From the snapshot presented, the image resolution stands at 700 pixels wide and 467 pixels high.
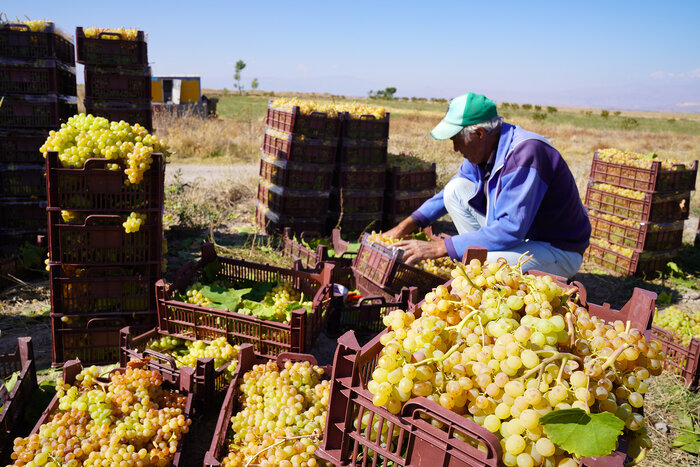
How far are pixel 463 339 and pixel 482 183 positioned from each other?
2.97m

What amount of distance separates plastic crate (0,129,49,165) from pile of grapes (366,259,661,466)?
224 inches

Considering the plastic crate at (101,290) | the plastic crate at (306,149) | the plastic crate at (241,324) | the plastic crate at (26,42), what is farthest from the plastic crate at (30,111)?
the plastic crate at (241,324)

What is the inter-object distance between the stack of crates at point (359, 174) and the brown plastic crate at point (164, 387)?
4393 millimetres

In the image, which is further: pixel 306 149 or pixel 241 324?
pixel 306 149

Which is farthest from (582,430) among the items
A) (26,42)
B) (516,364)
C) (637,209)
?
(26,42)

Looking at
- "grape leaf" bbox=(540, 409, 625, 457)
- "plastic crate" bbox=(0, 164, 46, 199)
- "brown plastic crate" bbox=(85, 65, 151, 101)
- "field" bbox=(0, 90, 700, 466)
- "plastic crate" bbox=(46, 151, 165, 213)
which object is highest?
"brown plastic crate" bbox=(85, 65, 151, 101)

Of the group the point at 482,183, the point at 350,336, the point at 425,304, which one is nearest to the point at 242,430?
the point at 350,336

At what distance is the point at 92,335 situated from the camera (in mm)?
3637

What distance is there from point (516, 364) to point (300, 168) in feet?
18.5

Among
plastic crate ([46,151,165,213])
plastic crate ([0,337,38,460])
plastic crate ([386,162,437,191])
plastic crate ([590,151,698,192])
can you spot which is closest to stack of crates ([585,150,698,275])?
plastic crate ([590,151,698,192])

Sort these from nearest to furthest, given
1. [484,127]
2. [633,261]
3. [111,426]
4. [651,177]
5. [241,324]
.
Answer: [111,426] → [241,324] → [484,127] → [651,177] → [633,261]

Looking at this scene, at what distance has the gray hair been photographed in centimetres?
377

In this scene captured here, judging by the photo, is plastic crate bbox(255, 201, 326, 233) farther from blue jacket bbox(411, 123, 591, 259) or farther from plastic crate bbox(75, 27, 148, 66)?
blue jacket bbox(411, 123, 591, 259)

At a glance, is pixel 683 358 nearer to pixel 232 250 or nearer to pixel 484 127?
pixel 484 127
